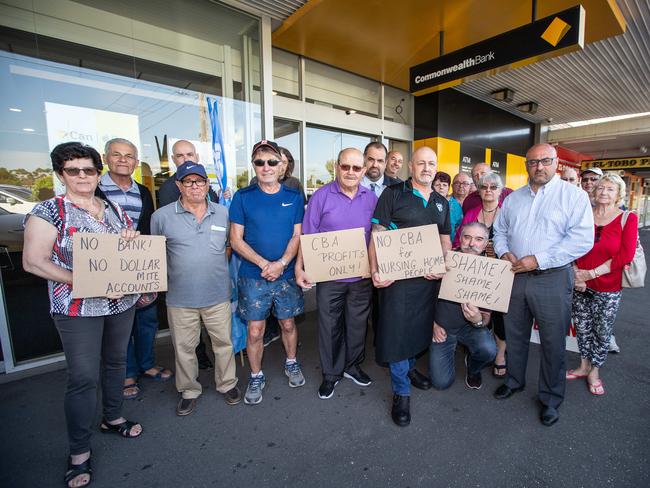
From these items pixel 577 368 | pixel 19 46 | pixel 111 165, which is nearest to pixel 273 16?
pixel 19 46

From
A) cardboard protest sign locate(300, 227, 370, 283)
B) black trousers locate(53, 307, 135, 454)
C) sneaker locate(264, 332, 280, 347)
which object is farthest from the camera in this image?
sneaker locate(264, 332, 280, 347)

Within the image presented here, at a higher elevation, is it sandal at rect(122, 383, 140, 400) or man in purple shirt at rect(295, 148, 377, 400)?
man in purple shirt at rect(295, 148, 377, 400)

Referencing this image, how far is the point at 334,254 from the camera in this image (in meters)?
2.47

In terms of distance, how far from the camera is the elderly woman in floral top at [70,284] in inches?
67.8

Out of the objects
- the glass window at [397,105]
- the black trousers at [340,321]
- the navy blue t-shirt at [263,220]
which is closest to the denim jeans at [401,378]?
the black trousers at [340,321]

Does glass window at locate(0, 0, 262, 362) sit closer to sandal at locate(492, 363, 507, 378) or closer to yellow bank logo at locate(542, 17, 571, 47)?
yellow bank logo at locate(542, 17, 571, 47)

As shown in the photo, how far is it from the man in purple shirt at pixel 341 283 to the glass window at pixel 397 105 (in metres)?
5.70

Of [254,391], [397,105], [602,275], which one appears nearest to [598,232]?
[602,275]

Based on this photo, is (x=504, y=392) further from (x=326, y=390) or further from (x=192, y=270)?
(x=192, y=270)

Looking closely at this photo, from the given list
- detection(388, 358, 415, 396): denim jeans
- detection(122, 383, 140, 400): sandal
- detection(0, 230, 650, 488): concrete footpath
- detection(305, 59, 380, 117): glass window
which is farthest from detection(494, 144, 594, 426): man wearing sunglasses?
detection(305, 59, 380, 117): glass window

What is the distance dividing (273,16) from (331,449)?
5259 mm

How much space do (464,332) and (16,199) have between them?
456cm

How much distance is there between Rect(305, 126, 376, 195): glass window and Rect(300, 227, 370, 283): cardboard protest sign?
397 centimetres

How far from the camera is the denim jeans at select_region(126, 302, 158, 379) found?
9.37ft
